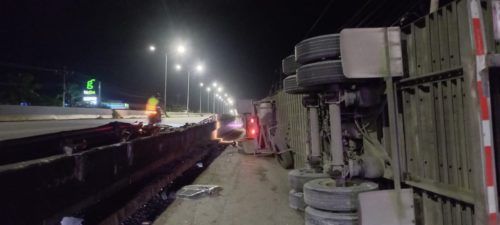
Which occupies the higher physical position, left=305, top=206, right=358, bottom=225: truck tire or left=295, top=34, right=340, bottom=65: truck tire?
left=295, top=34, right=340, bottom=65: truck tire

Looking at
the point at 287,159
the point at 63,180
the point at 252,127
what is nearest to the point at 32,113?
the point at 252,127

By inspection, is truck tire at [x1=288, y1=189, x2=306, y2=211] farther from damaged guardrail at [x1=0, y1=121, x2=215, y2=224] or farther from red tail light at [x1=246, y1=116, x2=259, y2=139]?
red tail light at [x1=246, y1=116, x2=259, y2=139]

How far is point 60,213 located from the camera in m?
4.41

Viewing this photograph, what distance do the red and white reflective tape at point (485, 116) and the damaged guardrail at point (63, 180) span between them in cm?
422

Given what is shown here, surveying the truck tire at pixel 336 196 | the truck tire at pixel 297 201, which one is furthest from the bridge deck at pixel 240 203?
the truck tire at pixel 336 196

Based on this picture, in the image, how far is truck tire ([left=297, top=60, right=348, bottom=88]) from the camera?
4.66 metres

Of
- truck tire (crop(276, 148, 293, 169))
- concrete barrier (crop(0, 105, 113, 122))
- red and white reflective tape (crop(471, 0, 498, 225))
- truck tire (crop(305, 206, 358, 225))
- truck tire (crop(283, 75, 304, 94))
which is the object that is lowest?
truck tire (crop(305, 206, 358, 225))

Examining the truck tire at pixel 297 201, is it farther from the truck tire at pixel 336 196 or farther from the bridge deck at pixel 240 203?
the truck tire at pixel 336 196

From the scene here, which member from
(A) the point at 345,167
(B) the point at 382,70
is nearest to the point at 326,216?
(A) the point at 345,167

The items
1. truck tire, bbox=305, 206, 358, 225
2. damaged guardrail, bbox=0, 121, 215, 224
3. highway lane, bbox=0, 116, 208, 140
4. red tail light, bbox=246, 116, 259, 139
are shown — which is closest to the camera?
damaged guardrail, bbox=0, 121, 215, 224

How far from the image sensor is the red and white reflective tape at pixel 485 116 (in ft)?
9.80

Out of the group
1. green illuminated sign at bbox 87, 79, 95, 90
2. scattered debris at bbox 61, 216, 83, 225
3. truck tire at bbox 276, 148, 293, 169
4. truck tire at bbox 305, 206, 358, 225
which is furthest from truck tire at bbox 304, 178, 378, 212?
green illuminated sign at bbox 87, 79, 95, 90

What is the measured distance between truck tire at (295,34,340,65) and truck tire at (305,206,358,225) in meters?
1.98

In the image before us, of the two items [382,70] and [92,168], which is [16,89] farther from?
[382,70]
